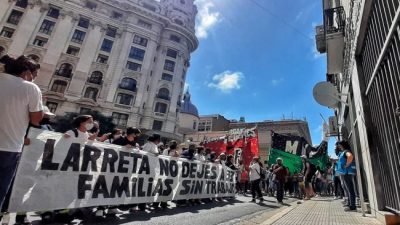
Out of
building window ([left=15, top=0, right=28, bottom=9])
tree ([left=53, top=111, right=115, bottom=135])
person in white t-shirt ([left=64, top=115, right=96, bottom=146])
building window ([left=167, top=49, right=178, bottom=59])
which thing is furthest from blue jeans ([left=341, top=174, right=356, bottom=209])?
building window ([left=15, top=0, right=28, bottom=9])

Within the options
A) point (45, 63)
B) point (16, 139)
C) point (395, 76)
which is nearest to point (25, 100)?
point (16, 139)

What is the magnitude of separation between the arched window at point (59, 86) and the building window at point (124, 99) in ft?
29.1

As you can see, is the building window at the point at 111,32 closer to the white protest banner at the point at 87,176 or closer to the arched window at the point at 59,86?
the arched window at the point at 59,86

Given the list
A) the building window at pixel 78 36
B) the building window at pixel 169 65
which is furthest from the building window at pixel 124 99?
the building window at pixel 78 36

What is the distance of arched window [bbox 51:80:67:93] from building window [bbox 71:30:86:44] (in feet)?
27.4

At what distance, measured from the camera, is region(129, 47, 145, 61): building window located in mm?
50031

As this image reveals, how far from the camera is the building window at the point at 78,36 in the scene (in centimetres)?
4647

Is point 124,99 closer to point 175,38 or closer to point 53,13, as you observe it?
point 175,38

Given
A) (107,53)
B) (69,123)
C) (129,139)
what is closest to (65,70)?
(107,53)

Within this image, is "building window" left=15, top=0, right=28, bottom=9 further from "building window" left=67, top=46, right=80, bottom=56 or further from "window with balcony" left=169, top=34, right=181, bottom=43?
"window with balcony" left=169, top=34, right=181, bottom=43

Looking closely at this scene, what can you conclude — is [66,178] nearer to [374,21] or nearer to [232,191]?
[374,21]

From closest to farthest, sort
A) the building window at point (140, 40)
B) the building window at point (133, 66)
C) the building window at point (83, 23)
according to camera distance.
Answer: the building window at point (83, 23), the building window at point (133, 66), the building window at point (140, 40)

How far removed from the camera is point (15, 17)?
4362 centimetres

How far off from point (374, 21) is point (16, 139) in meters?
5.16
